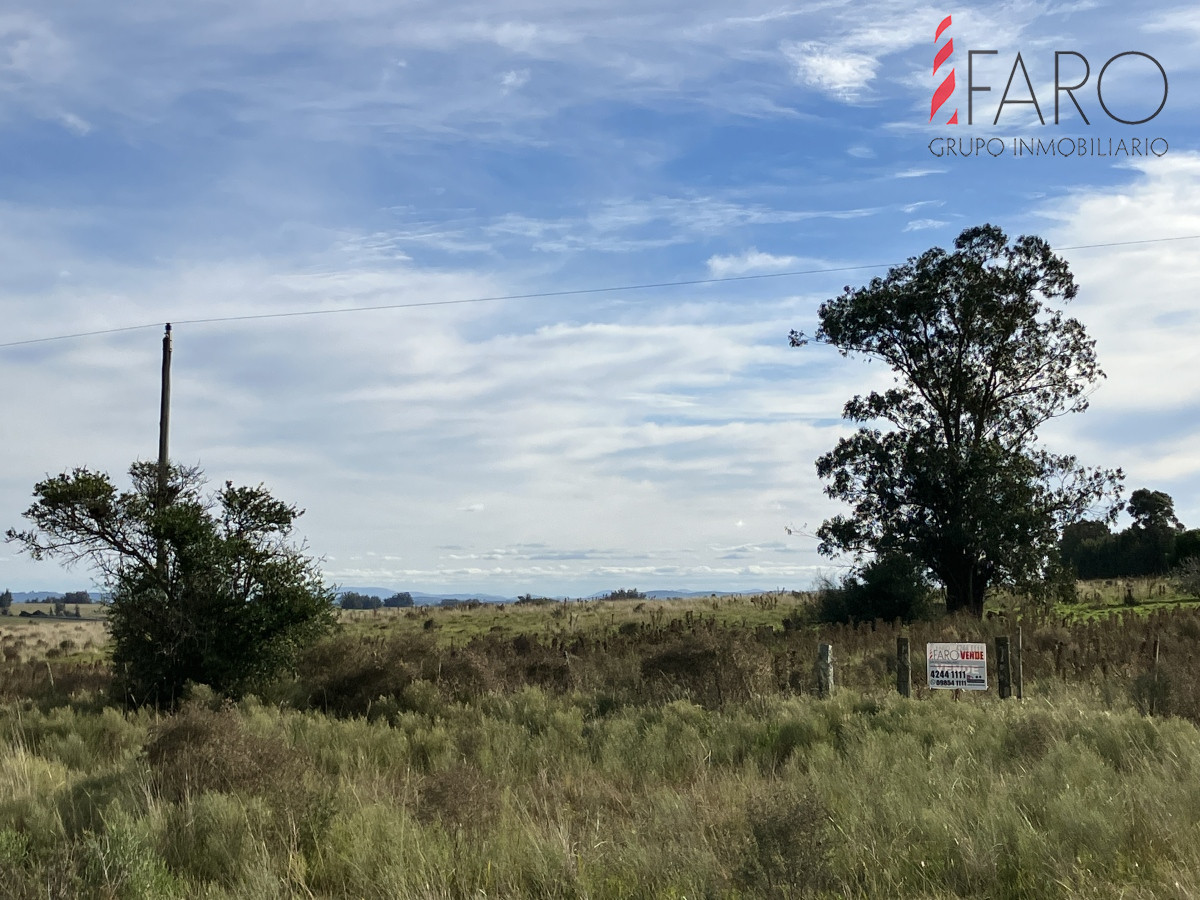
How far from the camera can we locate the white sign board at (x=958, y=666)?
1391 cm

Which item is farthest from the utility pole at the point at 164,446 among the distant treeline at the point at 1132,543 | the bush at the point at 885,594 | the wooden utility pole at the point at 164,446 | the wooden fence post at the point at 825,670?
the distant treeline at the point at 1132,543

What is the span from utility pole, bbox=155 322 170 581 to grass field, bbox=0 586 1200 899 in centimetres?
283

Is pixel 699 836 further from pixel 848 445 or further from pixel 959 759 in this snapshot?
pixel 848 445

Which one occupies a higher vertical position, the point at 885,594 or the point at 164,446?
the point at 164,446

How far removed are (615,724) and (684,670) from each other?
3254mm

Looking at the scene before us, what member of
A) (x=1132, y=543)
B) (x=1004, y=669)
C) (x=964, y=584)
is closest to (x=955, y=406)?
(x=964, y=584)

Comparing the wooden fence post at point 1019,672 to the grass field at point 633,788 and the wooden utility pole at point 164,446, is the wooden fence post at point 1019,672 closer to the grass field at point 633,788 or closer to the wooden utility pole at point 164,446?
the grass field at point 633,788

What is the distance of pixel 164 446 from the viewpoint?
78.0 ft

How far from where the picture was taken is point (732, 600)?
52.5 m

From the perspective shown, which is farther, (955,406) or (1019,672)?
(955,406)

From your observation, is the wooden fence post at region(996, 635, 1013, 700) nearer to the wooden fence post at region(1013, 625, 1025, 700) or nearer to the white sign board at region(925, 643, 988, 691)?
the wooden fence post at region(1013, 625, 1025, 700)

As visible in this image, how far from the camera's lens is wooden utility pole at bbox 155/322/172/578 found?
61.2 feet

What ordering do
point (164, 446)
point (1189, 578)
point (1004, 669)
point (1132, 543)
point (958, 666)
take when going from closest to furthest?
point (958, 666) → point (1004, 669) → point (164, 446) → point (1189, 578) → point (1132, 543)

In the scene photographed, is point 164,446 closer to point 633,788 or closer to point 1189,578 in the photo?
point 633,788
